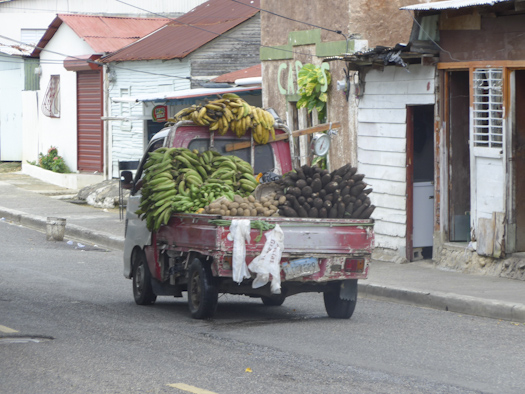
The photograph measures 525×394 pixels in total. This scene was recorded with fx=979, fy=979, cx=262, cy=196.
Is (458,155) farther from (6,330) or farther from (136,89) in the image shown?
(136,89)

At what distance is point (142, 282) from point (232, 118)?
7.43ft

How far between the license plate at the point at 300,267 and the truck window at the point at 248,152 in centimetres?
198

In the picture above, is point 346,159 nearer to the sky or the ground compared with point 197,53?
nearer to the ground

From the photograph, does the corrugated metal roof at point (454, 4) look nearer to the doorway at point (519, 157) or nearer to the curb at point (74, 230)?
the doorway at point (519, 157)

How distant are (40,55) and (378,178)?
2093 centimetres

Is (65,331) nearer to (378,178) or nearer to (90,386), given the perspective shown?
(90,386)

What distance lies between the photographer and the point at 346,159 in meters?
16.6

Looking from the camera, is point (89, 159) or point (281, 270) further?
point (89, 159)

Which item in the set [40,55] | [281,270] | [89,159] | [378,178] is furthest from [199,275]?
[40,55]

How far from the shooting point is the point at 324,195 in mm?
10070

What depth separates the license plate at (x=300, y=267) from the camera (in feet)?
32.0

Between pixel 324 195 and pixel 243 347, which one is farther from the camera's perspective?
pixel 324 195

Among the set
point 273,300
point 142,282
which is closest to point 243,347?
point 273,300

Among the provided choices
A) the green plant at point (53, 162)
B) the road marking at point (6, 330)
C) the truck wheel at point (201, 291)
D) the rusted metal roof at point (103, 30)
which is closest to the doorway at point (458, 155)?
the truck wheel at point (201, 291)
